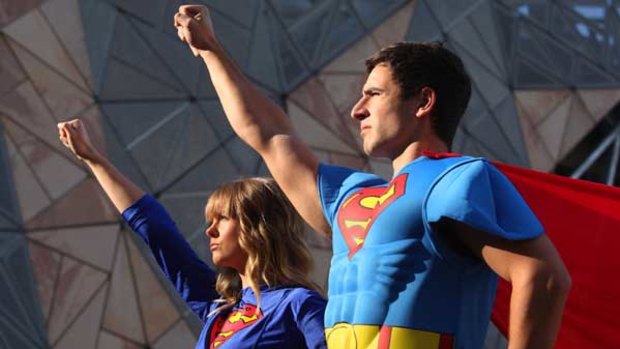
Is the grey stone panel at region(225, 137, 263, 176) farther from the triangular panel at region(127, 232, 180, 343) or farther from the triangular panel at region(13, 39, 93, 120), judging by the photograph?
the triangular panel at region(13, 39, 93, 120)

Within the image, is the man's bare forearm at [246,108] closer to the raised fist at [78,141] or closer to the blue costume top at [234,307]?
the blue costume top at [234,307]

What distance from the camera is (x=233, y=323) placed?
215 inches

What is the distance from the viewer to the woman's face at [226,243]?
17.9ft

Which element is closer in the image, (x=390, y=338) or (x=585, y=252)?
(x=390, y=338)

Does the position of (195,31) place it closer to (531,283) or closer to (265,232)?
(265,232)

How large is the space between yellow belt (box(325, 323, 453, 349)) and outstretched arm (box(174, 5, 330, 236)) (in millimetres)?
607

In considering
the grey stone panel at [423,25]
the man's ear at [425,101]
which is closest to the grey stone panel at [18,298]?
the grey stone panel at [423,25]

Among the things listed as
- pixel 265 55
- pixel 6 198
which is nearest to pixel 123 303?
pixel 6 198

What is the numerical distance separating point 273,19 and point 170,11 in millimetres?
1195

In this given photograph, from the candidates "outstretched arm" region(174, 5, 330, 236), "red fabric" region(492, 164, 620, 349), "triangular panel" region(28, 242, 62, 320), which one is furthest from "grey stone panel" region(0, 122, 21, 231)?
"outstretched arm" region(174, 5, 330, 236)

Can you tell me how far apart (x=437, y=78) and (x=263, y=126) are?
649 mm

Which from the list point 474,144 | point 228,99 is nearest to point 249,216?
point 228,99

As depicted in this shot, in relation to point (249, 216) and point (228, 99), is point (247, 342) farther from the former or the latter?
point (228, 99)

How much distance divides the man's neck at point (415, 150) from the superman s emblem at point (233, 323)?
1279mm
